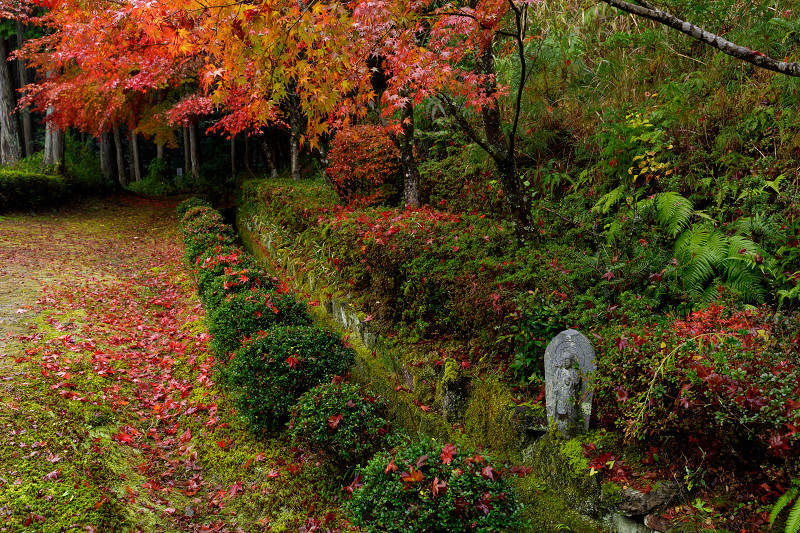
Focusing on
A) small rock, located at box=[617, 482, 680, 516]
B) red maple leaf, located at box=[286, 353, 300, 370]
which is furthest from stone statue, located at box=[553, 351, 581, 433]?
red maple leaf, located at box=[286, 353, 300, 370]

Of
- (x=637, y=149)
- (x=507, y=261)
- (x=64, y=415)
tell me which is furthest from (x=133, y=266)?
(x=637, y=149)

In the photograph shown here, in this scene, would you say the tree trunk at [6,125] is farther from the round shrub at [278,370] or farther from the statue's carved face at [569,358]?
the statue's carved face at [569,358]

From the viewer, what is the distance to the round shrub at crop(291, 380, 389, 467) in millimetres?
4609

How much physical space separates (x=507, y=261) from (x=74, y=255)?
425 inches

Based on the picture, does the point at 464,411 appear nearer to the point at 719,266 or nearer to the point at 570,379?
the point at 570,379

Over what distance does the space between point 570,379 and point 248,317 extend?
14.3 feet

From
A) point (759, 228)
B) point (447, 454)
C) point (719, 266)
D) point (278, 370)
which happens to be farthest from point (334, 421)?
point (759, 228)

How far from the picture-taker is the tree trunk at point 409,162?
773 centimetres

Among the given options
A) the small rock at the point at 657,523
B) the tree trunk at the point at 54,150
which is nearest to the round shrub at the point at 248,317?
the small rock at the point at 657,523

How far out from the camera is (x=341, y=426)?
466cm

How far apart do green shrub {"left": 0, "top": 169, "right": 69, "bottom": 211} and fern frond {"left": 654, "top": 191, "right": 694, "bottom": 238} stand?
17.6 meters

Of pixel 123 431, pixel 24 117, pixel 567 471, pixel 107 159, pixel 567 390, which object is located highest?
pixel 24 117

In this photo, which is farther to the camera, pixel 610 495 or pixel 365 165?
pixel 365 165

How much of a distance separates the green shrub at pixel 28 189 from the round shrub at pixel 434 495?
16.6 meters
